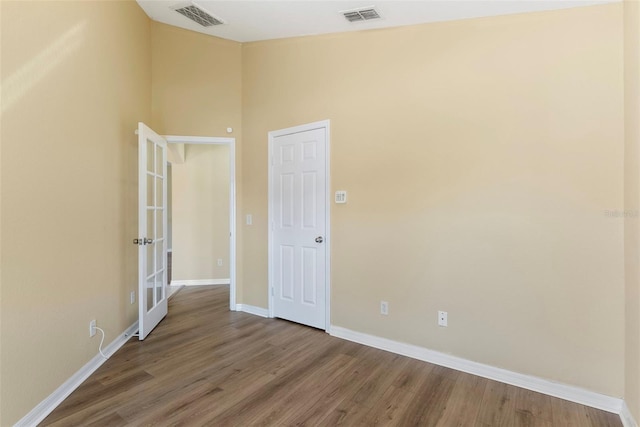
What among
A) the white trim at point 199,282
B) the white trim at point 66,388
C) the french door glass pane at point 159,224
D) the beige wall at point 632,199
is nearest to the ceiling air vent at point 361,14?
the beige wall at point 632,199

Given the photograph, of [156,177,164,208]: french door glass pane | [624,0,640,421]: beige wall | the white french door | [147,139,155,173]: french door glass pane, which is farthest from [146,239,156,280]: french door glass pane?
[624,0,640,421]: beige wall

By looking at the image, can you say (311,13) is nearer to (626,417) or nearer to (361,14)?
(361,14)

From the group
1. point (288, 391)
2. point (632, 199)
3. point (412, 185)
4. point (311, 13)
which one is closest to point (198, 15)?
point (311, 13)

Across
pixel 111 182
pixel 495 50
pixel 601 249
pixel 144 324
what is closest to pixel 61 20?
pixel 111 182

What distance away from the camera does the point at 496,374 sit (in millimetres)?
2330

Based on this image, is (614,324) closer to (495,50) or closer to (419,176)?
(419,176)

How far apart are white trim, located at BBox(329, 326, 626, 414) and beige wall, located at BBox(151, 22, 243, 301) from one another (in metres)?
1.86

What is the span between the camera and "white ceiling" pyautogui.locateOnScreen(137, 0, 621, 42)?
2.28 metres

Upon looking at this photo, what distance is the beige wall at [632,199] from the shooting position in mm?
1767

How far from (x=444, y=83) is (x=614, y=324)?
6.70 feet

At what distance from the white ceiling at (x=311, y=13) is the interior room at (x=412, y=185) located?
3 cm

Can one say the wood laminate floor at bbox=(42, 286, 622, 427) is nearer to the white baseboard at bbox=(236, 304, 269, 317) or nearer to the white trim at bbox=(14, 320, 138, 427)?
the white trim at bbox=(14, 320, 138, 427)

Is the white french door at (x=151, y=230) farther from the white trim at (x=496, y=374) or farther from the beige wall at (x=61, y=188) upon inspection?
the white trim at (x=496, y=374)

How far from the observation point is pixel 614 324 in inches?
79.0
